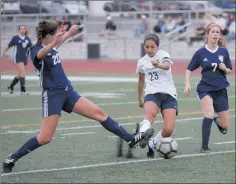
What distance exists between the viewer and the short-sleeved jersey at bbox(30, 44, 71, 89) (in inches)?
366

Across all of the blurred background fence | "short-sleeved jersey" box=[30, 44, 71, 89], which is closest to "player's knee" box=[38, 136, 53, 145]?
"short-sleeved jersey" box=[30, 44, 71, 89]

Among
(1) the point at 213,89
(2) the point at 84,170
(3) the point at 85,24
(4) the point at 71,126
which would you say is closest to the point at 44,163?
(2) the point at 84,170

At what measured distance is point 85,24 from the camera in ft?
114

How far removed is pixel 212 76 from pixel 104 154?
2.04 metres

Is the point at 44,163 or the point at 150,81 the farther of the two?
the point at 44,163

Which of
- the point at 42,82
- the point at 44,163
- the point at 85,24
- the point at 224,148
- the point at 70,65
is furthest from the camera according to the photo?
the point at 85,24

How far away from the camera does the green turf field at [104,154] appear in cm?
1030

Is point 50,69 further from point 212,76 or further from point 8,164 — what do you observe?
point 212,76

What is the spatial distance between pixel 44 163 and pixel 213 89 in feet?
9.34

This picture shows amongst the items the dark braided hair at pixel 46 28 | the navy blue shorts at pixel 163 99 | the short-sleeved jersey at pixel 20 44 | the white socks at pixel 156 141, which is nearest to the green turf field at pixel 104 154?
the white socks at pixel 156 141

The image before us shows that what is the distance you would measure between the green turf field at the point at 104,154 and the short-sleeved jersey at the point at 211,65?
1128mm

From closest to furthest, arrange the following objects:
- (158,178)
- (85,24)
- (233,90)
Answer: (158,178)
(233,90)
(85,24)

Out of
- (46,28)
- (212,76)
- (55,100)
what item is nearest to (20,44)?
(212,76)

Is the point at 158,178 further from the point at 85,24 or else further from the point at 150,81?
the point at 85,24
